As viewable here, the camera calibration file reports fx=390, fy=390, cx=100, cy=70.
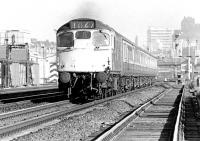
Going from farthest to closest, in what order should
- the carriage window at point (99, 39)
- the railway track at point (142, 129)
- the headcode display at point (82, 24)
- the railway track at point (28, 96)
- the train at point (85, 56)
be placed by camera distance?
the railway track at point (28, 96) < the headcode display at point (82, 24) < the carriage window at point (99, 39) < the train at point (85, 56) < the railway track at point (142, 129)

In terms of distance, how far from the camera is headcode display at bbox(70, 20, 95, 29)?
18234 mm

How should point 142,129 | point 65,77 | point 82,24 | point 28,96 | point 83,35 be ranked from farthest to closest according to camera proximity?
point 28,96
point 82,24
point 83,35
point 65,77
point 142,129

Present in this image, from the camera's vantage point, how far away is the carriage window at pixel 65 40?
18266mm

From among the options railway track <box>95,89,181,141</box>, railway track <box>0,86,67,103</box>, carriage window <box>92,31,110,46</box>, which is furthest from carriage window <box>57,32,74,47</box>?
railway track <box>95,89,181,141</box>

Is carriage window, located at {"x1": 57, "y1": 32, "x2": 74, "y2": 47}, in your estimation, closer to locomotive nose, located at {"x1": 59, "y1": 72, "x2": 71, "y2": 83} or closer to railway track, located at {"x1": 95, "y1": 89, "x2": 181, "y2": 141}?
locomotive nose, located at {"x1": 59, "y1": 72, "x2": 71, "y2": 83}

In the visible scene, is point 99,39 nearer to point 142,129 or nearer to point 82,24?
point 82,24

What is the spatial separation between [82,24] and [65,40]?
3.63ft

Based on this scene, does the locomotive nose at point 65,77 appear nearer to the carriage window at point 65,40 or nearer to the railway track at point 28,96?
the carriage window at point 65,40

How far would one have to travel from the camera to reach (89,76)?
1819 centimetres

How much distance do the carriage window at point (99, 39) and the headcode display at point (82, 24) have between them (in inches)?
16.5

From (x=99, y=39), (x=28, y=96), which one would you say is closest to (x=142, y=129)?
(x=99, y=39)

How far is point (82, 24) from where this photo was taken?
18.3 metres

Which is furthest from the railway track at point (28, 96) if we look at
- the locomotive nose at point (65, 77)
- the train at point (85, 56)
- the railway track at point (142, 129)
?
the railway track at point (142, 129)

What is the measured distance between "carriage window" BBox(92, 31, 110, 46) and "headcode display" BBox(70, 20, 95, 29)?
1.38ft
